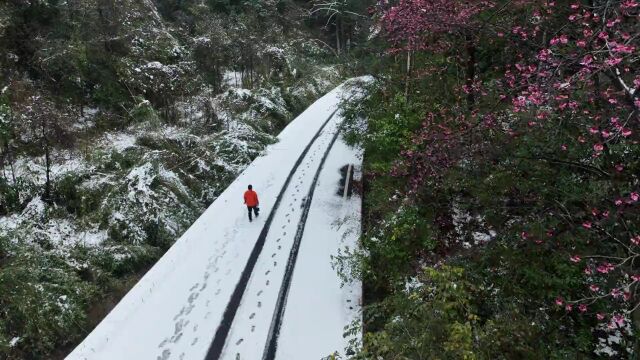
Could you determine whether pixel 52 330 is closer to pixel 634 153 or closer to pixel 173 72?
pixel 634 153

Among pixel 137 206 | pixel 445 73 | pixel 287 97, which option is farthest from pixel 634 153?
pixel 287 97

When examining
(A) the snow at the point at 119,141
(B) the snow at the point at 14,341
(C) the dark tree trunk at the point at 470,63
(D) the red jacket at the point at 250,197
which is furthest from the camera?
(A) the snow at the point at 119,141

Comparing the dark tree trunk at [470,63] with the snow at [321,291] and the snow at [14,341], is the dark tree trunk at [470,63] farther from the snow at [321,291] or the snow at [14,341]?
the snow at [14,341]

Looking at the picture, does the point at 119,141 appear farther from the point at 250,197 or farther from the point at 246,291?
the point at 246,291

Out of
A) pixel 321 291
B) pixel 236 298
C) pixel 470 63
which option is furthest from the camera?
pixel 470 63

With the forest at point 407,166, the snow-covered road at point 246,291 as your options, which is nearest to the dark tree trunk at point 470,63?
the forest at point 407,166

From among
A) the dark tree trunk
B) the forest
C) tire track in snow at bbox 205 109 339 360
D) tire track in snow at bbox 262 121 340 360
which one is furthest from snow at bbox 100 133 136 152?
the dark tree trunk

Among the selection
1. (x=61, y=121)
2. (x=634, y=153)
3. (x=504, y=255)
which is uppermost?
(x=61, y=121)

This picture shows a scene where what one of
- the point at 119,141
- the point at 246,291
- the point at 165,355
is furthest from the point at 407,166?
the point at 119,141
